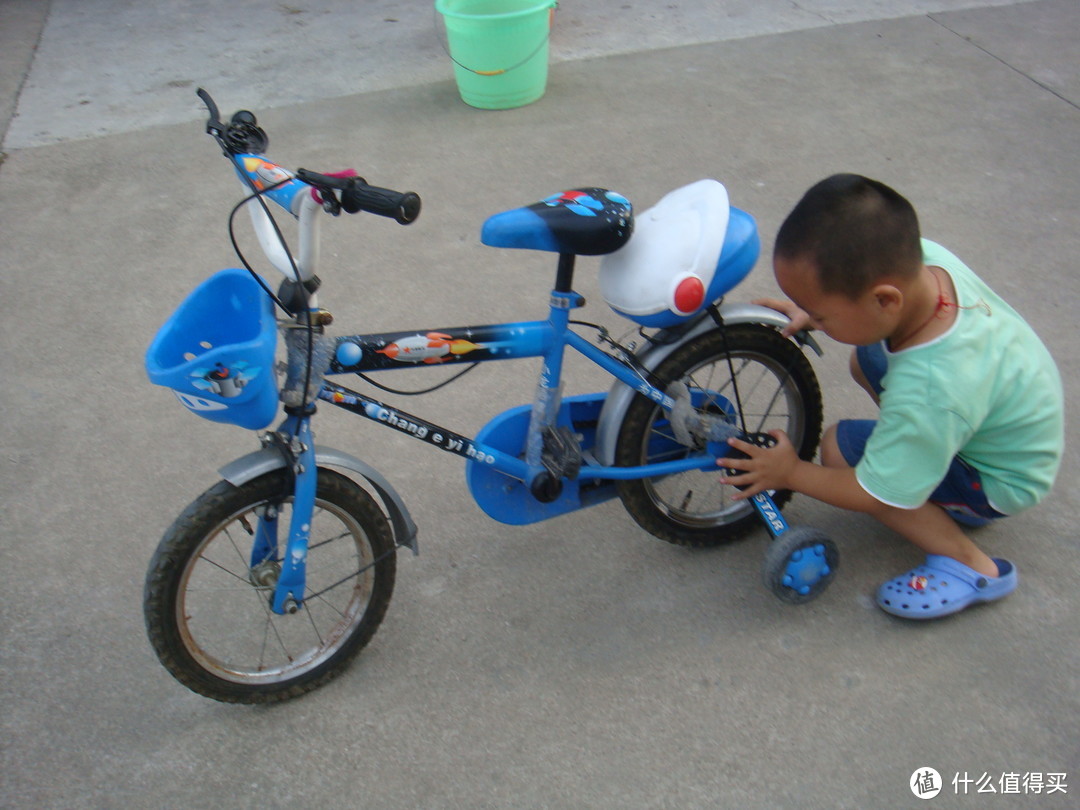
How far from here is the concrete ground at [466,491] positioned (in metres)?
1.78

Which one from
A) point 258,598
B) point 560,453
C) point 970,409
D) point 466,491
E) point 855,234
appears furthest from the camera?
point 466,491

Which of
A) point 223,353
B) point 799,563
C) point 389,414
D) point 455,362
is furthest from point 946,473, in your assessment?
point 223,353

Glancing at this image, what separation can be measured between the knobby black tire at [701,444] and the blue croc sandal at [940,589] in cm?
35

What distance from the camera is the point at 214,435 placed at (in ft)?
8.45

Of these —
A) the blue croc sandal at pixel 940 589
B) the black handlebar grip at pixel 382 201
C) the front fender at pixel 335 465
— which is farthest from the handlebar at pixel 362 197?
the blue croc sandal at pixel 940 589

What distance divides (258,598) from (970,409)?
1.58m

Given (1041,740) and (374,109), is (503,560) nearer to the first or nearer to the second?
(1041,740)

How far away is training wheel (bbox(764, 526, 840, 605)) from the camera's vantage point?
192 centimetres

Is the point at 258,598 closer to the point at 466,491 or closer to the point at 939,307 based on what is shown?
the point at 466,491

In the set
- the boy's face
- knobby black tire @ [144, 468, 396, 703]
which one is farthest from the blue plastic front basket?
the boy's face

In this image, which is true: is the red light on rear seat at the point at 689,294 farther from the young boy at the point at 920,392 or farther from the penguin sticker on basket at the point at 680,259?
the young boy at the point at 920,392

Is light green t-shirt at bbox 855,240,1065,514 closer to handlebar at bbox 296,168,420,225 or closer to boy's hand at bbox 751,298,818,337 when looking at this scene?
boy's hand at bbox 751,298,818,337

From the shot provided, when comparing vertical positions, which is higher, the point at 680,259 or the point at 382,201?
the point at 382,201

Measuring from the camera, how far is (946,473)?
75.5 inches
